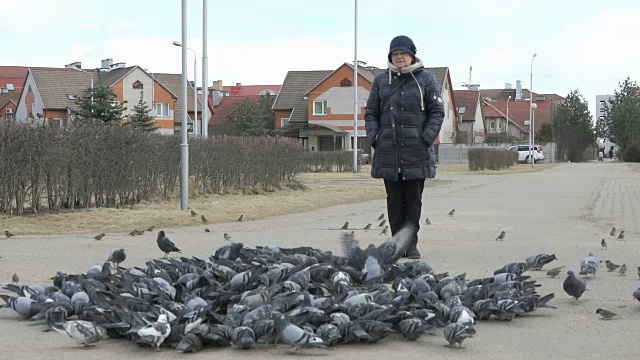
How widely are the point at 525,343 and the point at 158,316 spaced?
2300mm

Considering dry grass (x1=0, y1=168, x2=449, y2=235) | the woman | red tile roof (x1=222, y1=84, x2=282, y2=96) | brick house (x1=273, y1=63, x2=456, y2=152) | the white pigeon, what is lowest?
dry grass (x1=0, y1=168, x2=449, y2=235)

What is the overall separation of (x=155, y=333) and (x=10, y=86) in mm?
106832

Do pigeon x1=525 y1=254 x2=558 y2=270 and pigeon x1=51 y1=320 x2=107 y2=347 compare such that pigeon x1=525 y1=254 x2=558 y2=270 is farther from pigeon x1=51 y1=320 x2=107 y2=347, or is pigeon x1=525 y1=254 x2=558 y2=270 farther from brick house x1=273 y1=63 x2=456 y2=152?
brick house x1=273 y1=63 x2=456 y2=152

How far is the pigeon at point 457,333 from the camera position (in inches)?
207

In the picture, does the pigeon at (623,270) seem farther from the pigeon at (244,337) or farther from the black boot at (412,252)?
the pigeon at (244,337)

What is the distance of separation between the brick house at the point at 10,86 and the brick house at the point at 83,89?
3.13m

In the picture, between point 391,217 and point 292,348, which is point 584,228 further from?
point 292,348

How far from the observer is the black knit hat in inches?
353

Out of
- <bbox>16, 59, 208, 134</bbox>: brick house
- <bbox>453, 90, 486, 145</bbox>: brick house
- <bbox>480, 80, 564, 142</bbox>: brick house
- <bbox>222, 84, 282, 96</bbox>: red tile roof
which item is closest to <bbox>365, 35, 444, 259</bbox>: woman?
<bbox>16, 59, 208, 134</bbox>: brick house

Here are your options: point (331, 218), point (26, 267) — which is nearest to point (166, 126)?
point (331, 218)

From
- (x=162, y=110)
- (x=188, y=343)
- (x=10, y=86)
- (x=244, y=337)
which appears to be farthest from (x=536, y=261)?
(x=10, y=86)

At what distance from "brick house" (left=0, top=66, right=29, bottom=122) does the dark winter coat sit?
187ft

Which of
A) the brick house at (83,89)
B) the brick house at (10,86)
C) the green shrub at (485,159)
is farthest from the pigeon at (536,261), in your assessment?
the brick house at (10,86)

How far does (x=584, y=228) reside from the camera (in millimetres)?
13422
